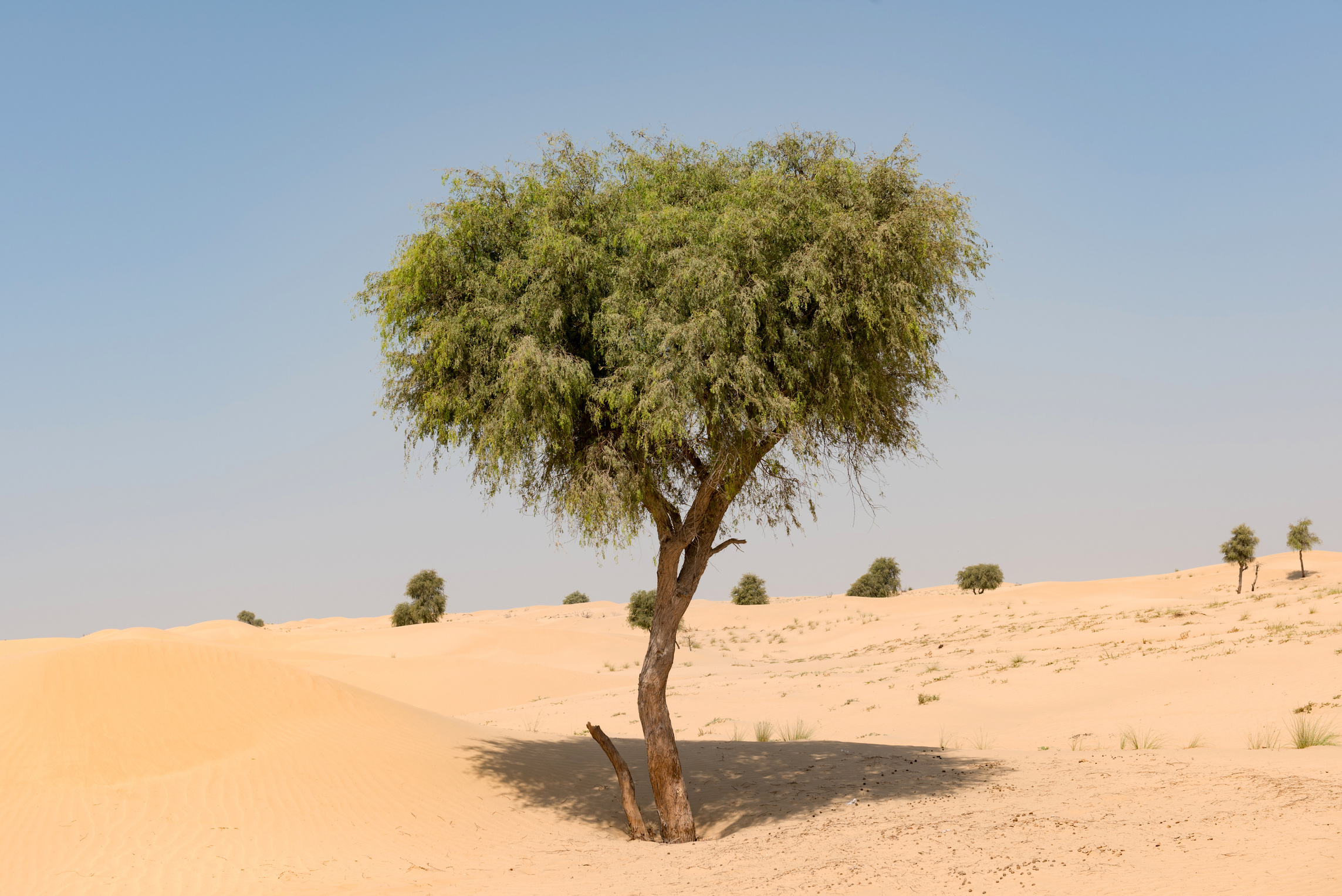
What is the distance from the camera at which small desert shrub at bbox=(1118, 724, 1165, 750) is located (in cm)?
1806

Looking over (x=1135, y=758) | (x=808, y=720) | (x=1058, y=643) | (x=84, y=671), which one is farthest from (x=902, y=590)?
(x=84, y=671)

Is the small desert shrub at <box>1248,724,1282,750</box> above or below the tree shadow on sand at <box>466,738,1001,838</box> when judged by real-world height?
above

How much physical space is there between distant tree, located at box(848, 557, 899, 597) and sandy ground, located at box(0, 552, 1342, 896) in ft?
148

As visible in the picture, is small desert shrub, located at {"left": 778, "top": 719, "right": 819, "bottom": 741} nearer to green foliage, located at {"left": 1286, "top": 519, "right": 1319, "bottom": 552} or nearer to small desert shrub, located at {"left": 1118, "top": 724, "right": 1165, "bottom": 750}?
small desert shrub, located at {"left": 1118, "top": 724, "right": 1165, "bottom": 750}

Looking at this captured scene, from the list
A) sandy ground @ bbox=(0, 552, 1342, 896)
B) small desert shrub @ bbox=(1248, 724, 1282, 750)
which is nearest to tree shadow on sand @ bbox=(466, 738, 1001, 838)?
sandy ground @ bbox=(0, 552, 1342, 896)

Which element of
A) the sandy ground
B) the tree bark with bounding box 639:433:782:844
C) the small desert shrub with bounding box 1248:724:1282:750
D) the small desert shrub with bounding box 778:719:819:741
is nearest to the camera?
the sandy ground

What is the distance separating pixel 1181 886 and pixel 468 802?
10516mm

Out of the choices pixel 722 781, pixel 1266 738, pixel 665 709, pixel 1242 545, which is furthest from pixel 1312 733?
pixel 1242 545

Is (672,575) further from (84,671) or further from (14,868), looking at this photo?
(84,671)

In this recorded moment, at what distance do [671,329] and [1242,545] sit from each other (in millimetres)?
52999

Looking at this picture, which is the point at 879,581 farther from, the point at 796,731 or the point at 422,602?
the point at 796,731

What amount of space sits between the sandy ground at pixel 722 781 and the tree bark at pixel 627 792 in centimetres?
31

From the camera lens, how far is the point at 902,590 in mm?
80125

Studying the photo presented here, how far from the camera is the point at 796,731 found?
22391 millimetres
